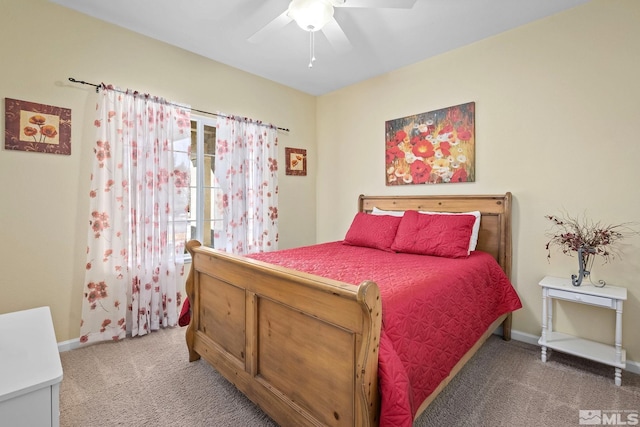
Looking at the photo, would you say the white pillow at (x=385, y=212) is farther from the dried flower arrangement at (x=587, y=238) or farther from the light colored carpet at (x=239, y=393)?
the light colored carpet at (x=239, y=393)

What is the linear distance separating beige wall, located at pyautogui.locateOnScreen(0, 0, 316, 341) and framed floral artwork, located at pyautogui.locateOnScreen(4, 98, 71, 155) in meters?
0.04

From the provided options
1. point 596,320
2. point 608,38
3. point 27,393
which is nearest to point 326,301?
point 27,393

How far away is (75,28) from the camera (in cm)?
228

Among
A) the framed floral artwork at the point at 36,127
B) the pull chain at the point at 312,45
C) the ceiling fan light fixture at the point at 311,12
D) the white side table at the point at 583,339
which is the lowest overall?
the white side table at the point at 583,339

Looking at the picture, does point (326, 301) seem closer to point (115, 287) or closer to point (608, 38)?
point (115, 287)

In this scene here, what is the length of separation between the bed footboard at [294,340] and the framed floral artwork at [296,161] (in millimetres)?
2077

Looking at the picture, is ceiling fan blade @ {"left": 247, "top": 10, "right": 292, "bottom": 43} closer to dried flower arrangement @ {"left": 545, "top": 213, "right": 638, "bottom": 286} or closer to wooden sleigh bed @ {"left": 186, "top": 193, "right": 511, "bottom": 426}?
wooden sleigh bed @ {"left": 186, "top": 193, "right": 511, "bottom": 426}

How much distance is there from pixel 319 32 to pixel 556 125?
80.7 inches

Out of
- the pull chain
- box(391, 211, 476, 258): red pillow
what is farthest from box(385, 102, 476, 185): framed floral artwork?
the pull chain

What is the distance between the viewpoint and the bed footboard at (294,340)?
3.51ft

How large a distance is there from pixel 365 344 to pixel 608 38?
9.08 feet

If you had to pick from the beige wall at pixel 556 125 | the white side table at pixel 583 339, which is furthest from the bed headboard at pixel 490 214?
the white side table at pixel 583 339

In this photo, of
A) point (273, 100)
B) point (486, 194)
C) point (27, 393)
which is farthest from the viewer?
point (273, 100)

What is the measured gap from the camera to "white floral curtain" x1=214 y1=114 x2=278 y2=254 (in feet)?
10.3
